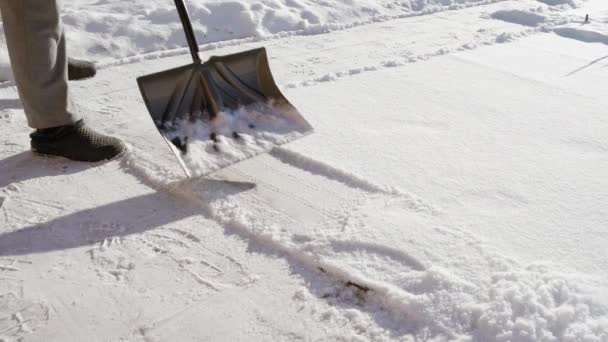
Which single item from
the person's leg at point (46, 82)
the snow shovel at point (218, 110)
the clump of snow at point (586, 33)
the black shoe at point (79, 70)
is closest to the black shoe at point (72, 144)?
the person's leg at point (46, 82)

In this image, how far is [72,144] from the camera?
5.97ft

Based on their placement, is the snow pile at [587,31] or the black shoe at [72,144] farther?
the snow pile at [587,31]

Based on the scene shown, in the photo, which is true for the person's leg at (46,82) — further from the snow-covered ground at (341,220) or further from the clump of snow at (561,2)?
the clump of snow at (561,2)

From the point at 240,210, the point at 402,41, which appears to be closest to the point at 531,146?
the point at 240,210

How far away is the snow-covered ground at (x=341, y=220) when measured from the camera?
117cm

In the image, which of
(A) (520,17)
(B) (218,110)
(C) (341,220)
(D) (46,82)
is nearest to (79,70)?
(D) (46,82)

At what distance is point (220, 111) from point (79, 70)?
110 cm

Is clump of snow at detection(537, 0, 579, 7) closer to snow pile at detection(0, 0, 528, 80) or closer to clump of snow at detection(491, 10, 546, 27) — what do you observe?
clump of snow at detection(491, 10, 546, 27)

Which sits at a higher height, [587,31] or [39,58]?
[39,58]

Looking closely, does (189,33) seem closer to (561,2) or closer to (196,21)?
(196,21)

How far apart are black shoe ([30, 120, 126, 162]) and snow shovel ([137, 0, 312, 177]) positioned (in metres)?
0.30

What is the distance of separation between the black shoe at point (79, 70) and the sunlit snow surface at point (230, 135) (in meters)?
1.08

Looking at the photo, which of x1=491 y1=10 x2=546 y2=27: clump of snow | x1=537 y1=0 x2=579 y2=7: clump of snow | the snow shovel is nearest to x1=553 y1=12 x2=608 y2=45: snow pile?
x1=491 y1=10 x2=546 y2=27: clump of snow

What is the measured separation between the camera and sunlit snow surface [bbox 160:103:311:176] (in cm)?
164
